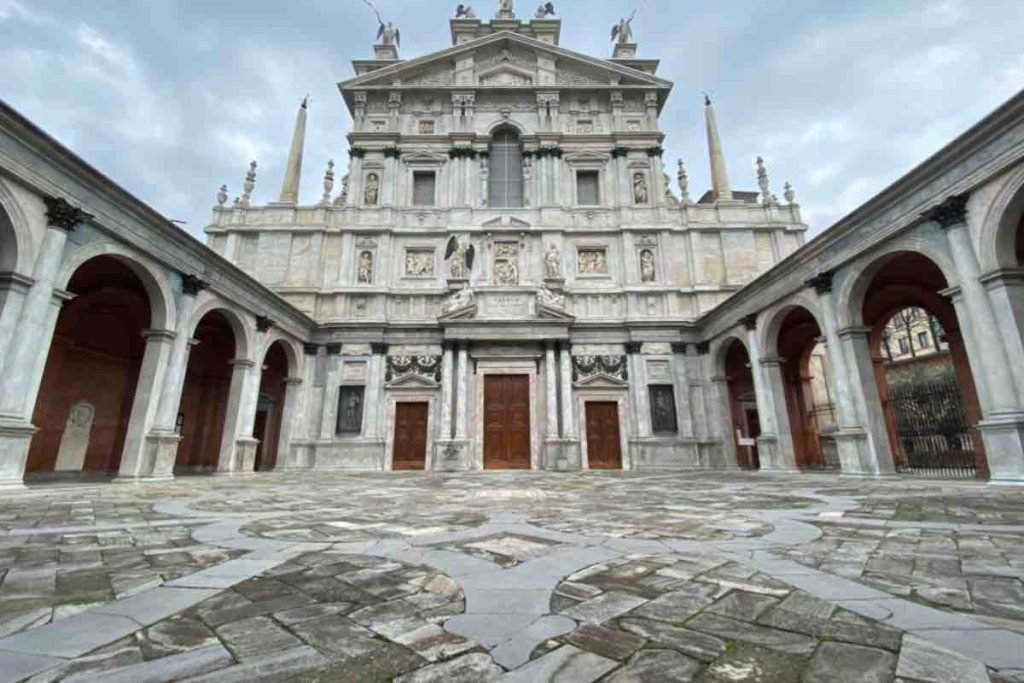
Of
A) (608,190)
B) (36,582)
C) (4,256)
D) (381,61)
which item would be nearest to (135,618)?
(36,582)

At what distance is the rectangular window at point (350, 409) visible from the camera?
1540 cm

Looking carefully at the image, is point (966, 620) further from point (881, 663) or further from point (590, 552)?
point (590, 552)

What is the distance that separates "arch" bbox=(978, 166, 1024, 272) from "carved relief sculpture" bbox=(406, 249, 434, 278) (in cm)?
1494

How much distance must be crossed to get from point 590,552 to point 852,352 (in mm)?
9962

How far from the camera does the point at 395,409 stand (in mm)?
15836

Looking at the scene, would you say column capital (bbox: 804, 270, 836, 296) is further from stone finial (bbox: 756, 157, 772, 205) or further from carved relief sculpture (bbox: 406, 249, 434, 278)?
carved relief sculpture (bbox: 406, 249, 434, 278)

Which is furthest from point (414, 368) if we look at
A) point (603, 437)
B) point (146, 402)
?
point (146, 402)

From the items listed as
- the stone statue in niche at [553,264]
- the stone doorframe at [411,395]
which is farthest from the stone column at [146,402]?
the stone statue in niche at [553,264]

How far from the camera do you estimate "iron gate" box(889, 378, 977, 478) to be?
12.1 m

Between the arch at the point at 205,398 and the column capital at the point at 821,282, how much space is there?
17.0 meters

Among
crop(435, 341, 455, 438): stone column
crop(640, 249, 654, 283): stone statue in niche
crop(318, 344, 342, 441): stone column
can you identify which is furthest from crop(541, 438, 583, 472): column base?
crop(640, 249, 654, 283): stone statue in niche

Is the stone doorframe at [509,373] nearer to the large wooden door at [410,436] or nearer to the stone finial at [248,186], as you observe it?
the large wooden door at [410,436]

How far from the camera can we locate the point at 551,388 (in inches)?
613

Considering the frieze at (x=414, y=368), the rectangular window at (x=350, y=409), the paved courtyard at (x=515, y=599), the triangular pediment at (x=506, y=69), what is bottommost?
the paved courtyard at (x=515, y=599)
